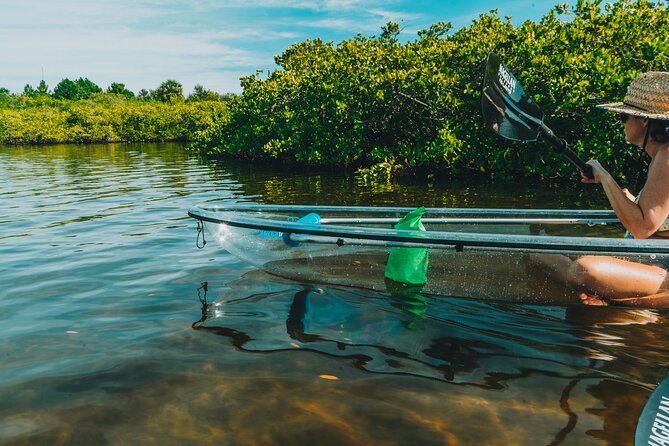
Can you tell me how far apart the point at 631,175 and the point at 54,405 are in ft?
41.9

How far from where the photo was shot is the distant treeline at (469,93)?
1083 cm

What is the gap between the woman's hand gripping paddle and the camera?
4.05 m

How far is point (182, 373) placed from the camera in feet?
9.98

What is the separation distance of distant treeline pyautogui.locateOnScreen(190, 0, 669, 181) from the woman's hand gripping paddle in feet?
23.8

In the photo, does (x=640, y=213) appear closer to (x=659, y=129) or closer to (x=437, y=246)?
(x=659, y=129)

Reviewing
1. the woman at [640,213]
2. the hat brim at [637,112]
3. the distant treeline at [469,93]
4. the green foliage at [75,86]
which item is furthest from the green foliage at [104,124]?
the green foliage at [75,86]

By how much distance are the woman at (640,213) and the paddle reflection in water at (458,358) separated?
0.30m

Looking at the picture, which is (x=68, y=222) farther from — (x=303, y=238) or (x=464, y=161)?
(x=464, y=161)

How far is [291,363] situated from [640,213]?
2.44 metres

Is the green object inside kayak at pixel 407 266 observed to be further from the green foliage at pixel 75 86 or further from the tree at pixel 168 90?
the green foliage at pixel 75 86

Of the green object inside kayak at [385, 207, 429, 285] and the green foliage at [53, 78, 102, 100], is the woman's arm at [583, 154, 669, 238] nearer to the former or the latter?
the green object inside kayak at [385, 207, 429, 285]

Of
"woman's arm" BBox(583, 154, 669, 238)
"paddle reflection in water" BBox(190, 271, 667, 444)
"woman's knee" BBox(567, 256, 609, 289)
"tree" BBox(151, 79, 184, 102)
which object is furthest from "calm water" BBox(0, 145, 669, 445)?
"tree" BBox(151, 79, 184, 102)

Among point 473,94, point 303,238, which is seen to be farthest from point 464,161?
point 303,238

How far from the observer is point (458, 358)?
3.17 metres
